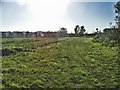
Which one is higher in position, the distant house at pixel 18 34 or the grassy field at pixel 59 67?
the distant house at pixel 18 34

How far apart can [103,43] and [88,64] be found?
7.01 metres

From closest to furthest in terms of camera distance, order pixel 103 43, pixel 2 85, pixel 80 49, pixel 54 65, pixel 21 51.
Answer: pixel 2 85 < pixel 54 65 < pixel 21 51 < pixel 80 49 < pixel 103 43

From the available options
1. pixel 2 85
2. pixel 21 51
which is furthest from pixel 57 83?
pixel 21 51

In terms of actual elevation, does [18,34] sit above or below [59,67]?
above

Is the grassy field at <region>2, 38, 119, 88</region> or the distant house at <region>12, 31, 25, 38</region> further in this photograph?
the distant house at <region>12, 31, 25, 38</region>

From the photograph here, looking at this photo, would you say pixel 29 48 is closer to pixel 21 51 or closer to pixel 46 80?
pixel 21 51

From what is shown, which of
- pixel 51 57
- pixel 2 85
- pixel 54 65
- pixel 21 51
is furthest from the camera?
pixel 21 51

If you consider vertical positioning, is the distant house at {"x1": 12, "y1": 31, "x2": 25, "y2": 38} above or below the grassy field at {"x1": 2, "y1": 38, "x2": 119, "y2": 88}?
above

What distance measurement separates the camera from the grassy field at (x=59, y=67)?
42.5 feet

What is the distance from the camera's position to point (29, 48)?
2086 cm

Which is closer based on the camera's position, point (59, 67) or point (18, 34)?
point (59, 67)

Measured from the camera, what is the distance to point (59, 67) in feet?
50.9

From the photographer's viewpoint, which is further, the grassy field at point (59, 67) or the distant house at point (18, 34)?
the distant house at point (18, 34)

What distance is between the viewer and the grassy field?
42.5 ft
